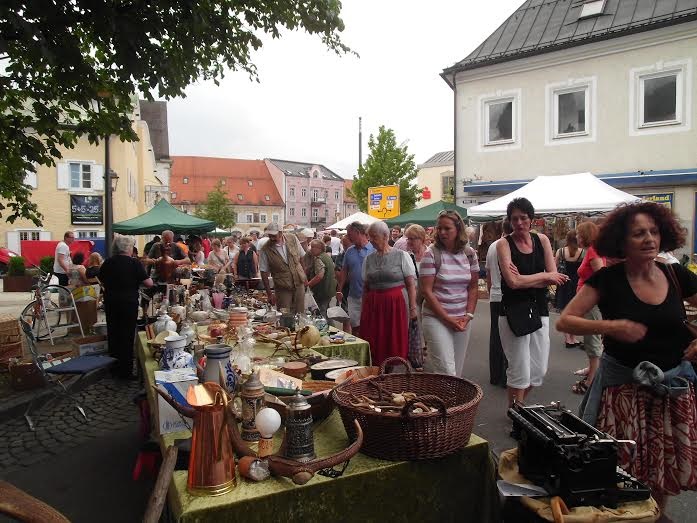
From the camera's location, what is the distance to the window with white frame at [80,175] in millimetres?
24766

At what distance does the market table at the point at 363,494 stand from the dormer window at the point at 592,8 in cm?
1766

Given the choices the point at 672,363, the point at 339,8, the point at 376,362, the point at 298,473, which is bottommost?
the point at 376,362

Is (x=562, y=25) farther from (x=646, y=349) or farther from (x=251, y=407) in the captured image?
(x=251, y=407)

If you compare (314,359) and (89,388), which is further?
(89,388)

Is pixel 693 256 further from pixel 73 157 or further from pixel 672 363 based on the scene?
pixel 73 157

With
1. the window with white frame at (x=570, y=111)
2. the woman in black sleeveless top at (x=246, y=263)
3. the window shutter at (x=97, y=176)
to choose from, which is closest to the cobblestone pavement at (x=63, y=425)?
the woman in black sleeveless top at (x=246, y=263)

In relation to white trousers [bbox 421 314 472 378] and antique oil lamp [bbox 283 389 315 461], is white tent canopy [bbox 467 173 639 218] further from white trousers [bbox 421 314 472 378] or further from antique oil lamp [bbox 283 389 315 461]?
antique oil lamp [bbox 283 389 315 461]

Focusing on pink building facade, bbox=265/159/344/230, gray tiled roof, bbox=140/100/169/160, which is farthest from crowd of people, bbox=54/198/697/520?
pink building facade, bbox=265/159/344/230

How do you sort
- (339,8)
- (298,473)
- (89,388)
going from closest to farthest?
(298,473) → (339,8) → (89,388)

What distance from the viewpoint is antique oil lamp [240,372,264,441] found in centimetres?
202

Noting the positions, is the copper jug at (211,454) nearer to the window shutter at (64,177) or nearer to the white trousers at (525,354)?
the white trousers at (525,354)

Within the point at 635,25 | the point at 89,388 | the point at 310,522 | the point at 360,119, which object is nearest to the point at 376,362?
the point at 310,522

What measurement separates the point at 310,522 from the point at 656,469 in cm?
156

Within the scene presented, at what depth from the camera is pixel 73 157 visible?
24.7 meters
